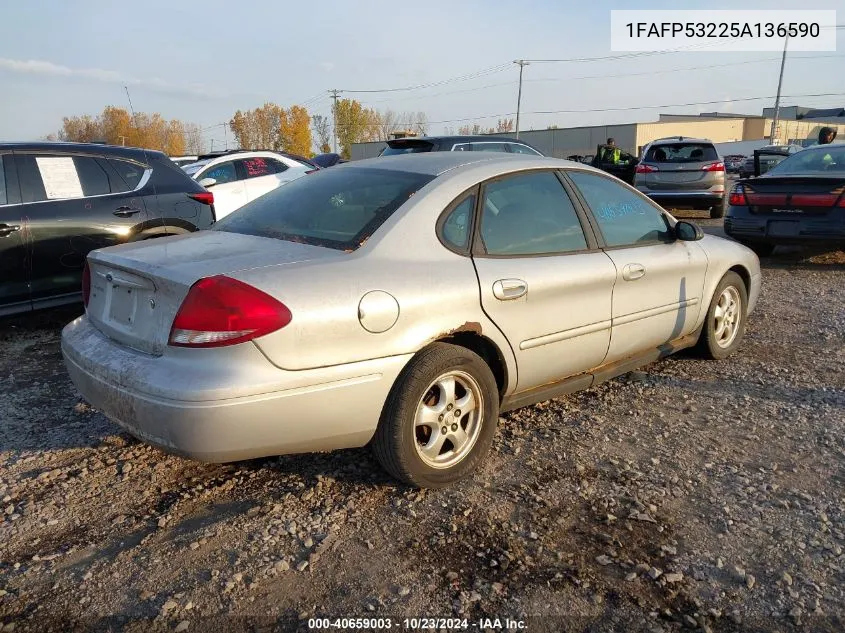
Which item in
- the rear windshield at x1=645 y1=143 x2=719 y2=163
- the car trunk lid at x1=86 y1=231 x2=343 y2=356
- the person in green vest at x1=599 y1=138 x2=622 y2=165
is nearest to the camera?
the car trunk lid at x1=86 y1=231 x2=343 y2=356

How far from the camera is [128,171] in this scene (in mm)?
5969

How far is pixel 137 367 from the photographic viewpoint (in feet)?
8.95

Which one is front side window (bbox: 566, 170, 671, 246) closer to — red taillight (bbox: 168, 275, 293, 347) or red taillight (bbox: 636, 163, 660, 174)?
red taillight (bbox: 168, 275, 293, 347)

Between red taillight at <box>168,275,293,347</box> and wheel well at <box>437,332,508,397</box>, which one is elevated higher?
red taillight at <box>168,275,293,347</box>

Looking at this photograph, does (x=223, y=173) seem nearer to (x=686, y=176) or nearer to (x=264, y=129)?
(x=686, y=176)

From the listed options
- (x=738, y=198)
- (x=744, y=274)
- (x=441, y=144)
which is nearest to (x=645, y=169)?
(x=738, y=198)

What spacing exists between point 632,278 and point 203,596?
109 inches

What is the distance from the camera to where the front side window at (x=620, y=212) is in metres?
3.93

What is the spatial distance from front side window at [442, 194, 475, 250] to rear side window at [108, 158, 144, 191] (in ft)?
12.6

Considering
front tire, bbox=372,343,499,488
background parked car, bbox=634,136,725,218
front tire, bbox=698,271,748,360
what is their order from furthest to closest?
background parked car, bbox=634,136,725,218 < front tire, bbox=698,271,748,360 < front tire, bbox=372,343,499,488

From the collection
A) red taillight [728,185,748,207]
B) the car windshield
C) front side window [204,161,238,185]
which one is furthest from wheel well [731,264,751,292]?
front side window [204,161,238,185]

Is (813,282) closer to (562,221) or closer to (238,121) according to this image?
(562,221)

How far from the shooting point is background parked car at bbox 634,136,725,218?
12.6 m

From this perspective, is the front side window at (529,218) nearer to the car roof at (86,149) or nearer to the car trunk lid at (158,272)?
the car trunk lid at (158,272)
